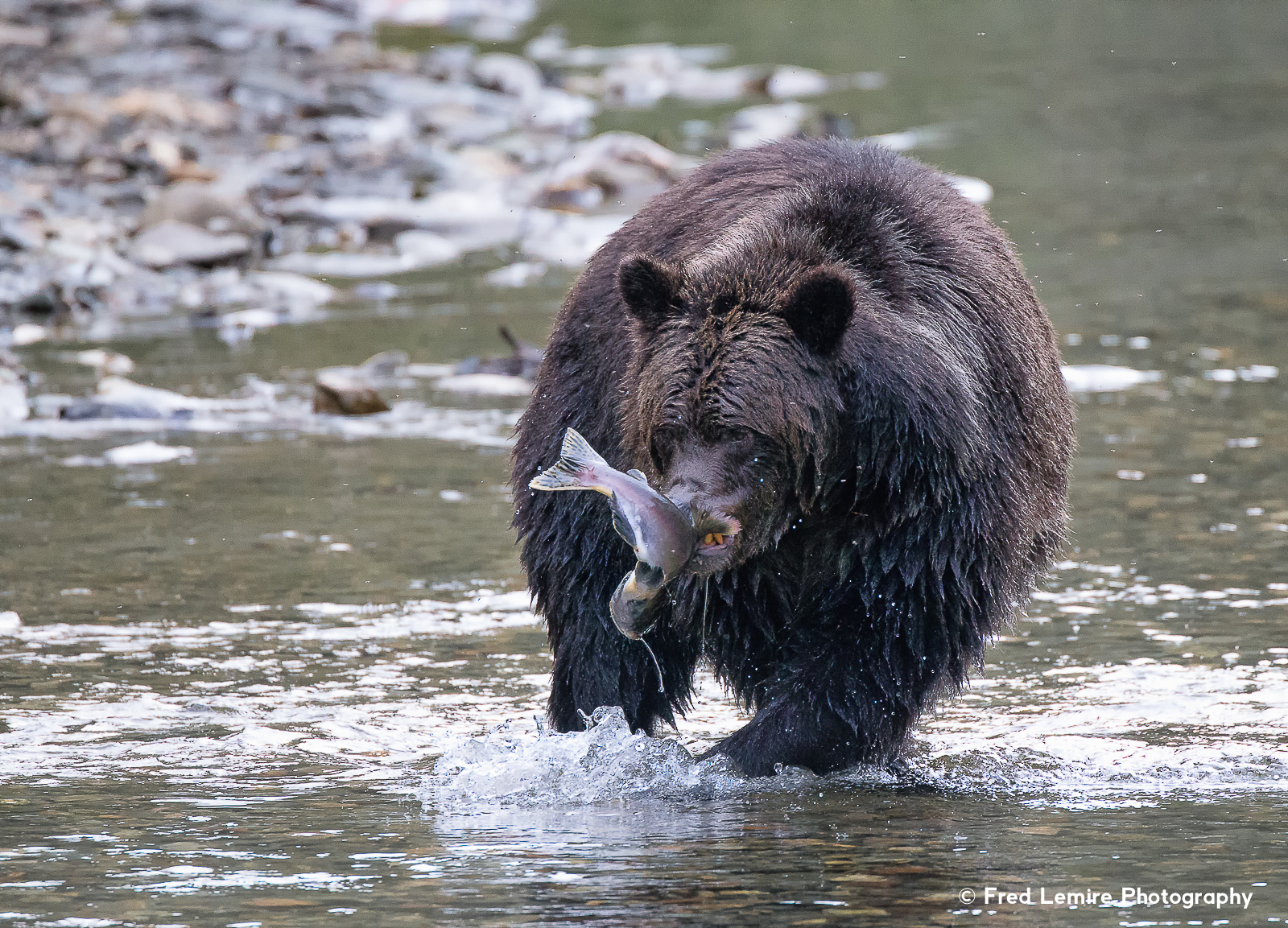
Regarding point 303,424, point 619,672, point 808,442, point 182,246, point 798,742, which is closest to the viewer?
point 808,442

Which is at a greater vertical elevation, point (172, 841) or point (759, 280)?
point (759, 280)

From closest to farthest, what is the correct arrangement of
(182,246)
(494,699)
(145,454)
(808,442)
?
(808,442) → (494,699) → (145,454) → (182,246)

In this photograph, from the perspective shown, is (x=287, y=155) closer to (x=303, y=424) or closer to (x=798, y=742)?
(x=303, y=424)

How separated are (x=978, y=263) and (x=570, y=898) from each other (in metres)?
2.61

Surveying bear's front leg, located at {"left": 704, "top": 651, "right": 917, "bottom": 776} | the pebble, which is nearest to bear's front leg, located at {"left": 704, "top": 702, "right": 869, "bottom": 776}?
bear's front leg, located at {"left": 704, "top": 651, "right": 917, "bottom": 776}

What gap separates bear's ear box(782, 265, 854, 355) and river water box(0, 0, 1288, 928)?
53.3 inches

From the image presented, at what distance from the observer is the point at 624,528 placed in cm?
507

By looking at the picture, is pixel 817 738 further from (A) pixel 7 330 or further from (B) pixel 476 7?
(B) pixel 476 7

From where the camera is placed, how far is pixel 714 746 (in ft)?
20.1

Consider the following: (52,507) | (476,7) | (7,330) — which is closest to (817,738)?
(52,507)

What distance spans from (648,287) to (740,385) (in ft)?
1.42

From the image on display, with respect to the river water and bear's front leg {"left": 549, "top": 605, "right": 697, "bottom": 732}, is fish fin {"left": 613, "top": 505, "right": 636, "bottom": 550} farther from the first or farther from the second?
bear's front leg {"left": 549, "top": 605, "right": 697, "bottom": 732}

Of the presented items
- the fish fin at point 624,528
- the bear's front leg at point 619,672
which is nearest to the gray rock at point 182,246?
the bear's front leg at point 619,672

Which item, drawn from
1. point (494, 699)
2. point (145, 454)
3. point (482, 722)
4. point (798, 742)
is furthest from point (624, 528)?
point (145, 454)
